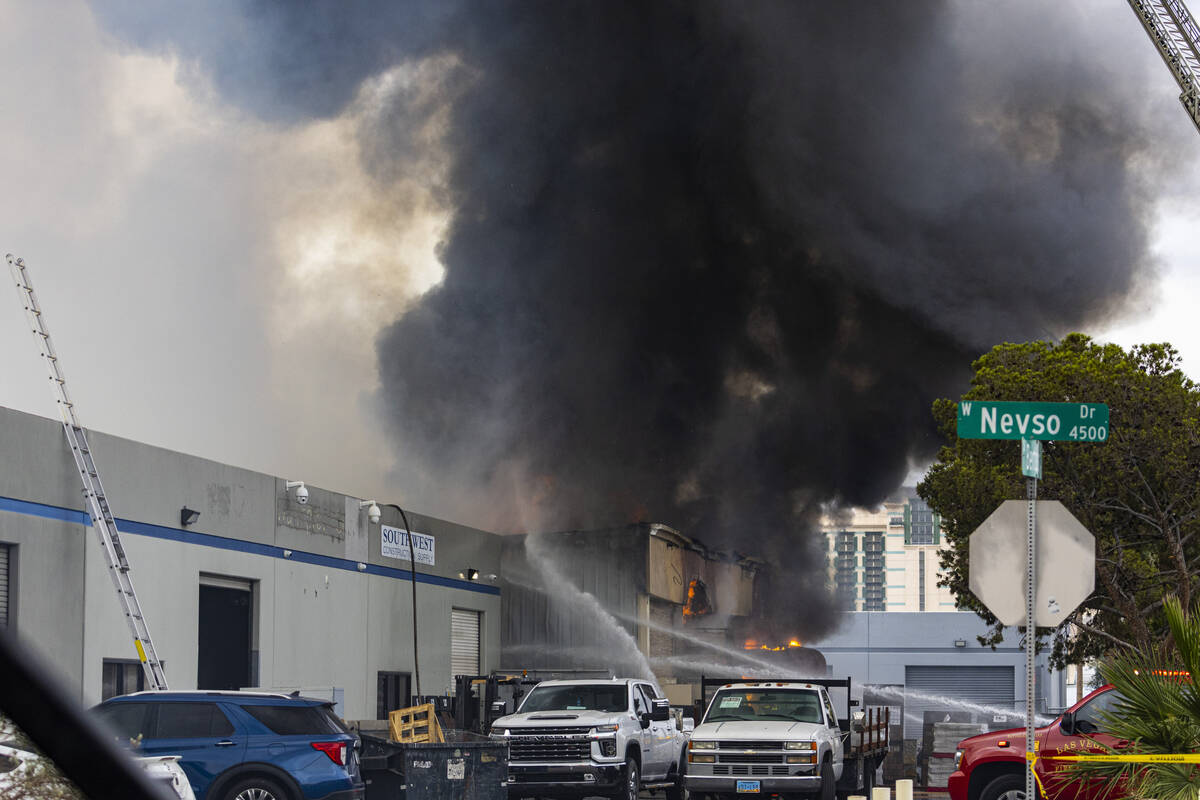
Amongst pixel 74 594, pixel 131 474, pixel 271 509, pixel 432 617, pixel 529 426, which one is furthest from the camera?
pixel 529 426

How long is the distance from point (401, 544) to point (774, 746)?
1815 centimetres

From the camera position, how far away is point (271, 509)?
2898 centimetres

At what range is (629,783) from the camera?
1909 centimetres

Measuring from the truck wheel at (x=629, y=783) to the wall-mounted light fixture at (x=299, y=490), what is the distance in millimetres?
12452

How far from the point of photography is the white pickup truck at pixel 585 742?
738 inches

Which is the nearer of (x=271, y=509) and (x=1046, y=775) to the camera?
(x=1046, y=775)

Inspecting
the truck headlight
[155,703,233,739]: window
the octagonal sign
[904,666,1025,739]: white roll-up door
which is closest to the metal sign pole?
the octagonal sign

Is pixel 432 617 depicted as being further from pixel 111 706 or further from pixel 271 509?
pixel 111 706

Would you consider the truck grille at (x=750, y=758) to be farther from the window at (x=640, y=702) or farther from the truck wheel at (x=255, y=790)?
the truck wheel at (x=255, y=790)

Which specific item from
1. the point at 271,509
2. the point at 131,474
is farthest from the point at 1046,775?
the point at 271,509

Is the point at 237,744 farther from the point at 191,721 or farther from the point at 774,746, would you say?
the point at 774,746

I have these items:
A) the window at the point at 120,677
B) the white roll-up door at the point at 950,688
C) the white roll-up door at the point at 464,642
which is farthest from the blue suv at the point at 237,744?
the white roll-up door at the point at 950,688

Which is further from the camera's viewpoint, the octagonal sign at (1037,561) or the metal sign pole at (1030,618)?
the octagonal sign at (1037,561)

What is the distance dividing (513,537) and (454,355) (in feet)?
69.3
